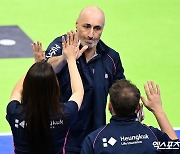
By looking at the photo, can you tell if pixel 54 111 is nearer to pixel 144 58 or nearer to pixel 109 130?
pixel 109 130

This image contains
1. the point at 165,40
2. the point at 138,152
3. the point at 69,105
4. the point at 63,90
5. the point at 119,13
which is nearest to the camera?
the point at 138,152

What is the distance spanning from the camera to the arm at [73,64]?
17.3 ft

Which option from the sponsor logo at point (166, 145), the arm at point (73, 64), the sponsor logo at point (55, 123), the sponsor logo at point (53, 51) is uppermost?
the sponsor logo at point (53, 51)

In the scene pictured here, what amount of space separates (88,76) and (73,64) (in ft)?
2.09

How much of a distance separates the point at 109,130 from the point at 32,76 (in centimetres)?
75

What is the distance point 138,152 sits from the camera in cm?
475

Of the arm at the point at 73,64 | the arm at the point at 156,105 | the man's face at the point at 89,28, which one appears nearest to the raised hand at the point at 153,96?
the arm at the point at 156,105

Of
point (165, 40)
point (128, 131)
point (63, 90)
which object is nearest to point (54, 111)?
point (128, 131)

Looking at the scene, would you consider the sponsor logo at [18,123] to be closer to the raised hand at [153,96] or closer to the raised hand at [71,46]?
the raised hand at [71,46]

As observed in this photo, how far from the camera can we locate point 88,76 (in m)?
6.01

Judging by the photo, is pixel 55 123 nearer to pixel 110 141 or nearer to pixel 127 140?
pixel 110 141

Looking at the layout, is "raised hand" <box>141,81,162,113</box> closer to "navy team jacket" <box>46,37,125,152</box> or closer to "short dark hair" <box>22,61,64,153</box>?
"short dark hair" <box>22,61,64,153</box>

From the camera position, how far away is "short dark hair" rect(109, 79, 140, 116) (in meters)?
4.79

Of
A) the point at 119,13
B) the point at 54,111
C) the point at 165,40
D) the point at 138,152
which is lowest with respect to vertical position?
the point at 138,152
